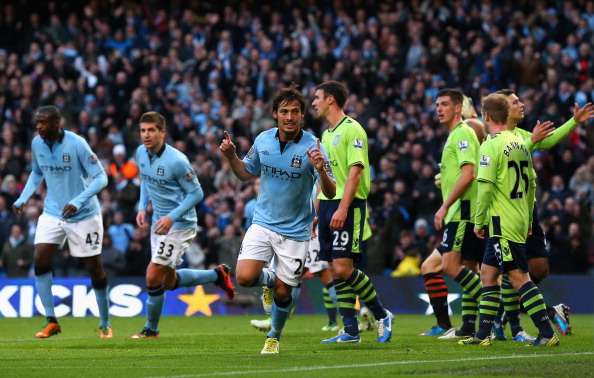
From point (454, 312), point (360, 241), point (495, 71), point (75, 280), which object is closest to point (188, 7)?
point (495, 71)

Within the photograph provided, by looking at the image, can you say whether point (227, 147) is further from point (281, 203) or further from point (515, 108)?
point (515, 108)

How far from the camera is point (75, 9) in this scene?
30.1m

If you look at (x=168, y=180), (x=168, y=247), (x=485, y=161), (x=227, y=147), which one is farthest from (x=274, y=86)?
(x=227, y=147)

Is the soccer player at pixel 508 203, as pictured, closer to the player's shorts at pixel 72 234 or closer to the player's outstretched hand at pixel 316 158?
the player's outstretched hand at pixel 316 158

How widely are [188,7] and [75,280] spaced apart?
12323mm

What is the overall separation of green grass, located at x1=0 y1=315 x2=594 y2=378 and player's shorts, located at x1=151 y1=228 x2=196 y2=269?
911 mm

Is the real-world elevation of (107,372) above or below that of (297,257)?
below

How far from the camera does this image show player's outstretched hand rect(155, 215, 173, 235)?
11.8 metres

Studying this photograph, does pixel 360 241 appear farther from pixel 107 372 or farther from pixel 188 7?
pixel 188 7

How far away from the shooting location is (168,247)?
12383 millimetres

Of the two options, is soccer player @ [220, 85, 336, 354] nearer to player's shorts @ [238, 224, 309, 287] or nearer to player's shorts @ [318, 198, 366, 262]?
player's shorts @ [238, 224, 309, 287]

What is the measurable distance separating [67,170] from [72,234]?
78 cm

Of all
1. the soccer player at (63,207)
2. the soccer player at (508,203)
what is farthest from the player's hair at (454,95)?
the soccer player at (63,207)

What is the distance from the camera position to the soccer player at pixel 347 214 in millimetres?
10875
